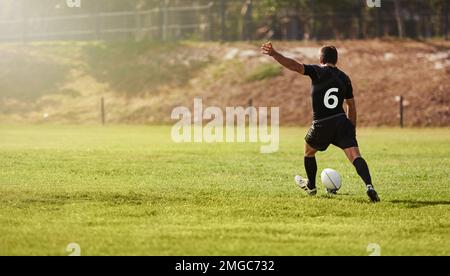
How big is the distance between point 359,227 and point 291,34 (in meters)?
37.0

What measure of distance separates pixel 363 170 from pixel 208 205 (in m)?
2.26

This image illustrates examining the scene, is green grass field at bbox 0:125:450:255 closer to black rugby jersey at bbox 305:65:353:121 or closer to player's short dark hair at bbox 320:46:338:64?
black rugby jersey at bbox 305:65:353:121

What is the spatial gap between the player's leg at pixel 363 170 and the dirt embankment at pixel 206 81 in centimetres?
2445

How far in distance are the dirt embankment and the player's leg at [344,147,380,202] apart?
2445cm

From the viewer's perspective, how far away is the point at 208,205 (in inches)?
497

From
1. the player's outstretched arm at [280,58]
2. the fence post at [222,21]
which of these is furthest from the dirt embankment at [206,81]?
the player's outstretched arm at [280,58]

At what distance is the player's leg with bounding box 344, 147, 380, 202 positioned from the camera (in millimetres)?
12898

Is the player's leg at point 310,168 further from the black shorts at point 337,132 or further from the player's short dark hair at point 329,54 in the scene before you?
the player's short dark hair at point 329,54

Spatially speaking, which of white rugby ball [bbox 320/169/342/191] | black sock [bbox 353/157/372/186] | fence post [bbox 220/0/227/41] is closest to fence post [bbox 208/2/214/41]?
fence post [bbox 220/0/227/41]

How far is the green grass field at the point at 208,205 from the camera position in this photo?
966 cm

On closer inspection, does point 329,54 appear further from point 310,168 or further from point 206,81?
point 206,81

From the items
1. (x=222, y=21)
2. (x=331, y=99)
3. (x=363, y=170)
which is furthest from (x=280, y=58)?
(x=222, y=21)

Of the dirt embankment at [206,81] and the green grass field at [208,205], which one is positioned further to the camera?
the dirt embankment at [206,81]
